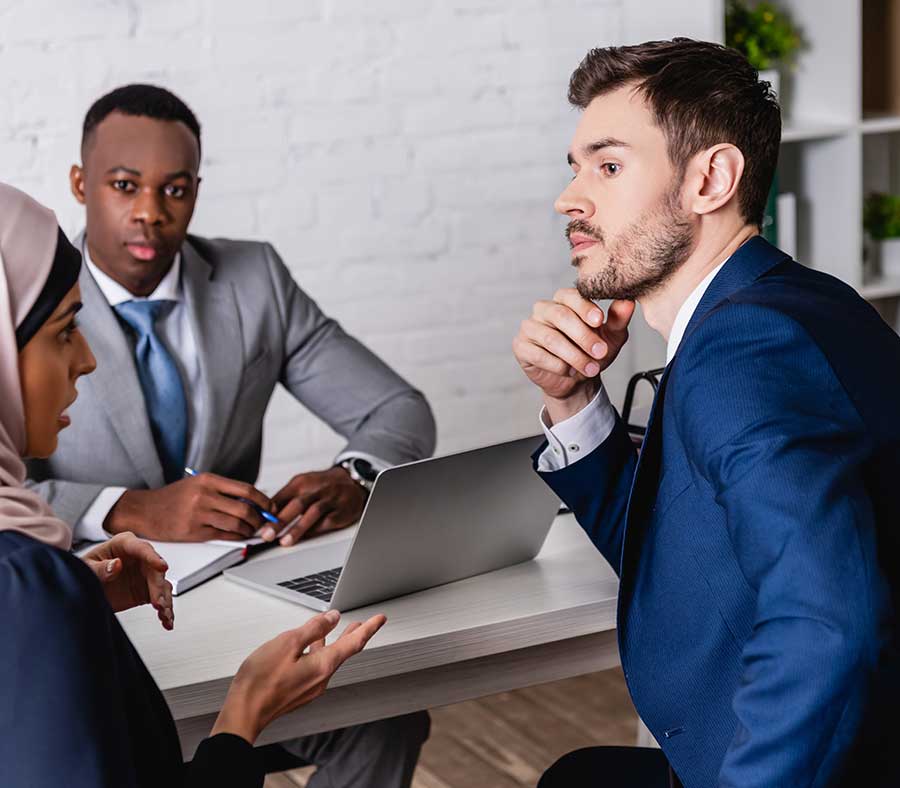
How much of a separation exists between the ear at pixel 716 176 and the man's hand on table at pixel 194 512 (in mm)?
772

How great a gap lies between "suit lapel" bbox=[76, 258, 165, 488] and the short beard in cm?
95

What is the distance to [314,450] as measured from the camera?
3.25 meters

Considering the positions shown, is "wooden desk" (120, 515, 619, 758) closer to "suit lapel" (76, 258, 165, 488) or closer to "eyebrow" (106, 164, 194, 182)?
"suit lapel" (76, 258, 165, 488)

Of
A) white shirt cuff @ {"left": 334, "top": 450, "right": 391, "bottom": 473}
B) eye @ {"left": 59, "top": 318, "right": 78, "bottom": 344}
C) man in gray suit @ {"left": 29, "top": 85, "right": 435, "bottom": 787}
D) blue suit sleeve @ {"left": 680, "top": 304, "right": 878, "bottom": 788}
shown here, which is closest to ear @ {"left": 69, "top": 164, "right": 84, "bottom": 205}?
man in gray suit @ {"left": 29, "top": 85, "right": 435, "bottom": 787}

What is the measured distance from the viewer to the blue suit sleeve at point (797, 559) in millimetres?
1046

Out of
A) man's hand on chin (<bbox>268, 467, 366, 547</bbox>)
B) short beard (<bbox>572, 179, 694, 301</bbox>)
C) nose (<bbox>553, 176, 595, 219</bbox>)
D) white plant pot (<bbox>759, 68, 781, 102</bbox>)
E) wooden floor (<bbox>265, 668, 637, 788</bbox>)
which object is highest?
nose (<bbox>553, 176, 595, 219</bbox>)

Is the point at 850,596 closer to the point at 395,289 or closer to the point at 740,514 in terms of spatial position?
the point at 740,514

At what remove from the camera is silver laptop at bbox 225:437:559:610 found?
5.01 feet

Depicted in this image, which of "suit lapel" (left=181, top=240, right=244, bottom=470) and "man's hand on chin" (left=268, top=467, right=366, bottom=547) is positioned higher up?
"suit lapel" (left=181, top=240, right=244, bottom=470)

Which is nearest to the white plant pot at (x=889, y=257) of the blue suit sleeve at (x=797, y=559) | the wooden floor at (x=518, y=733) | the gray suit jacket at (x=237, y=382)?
the wooden floor at (x=518, y=733)

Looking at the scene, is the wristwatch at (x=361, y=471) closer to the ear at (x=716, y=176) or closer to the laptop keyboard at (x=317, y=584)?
the laptop keyboard at (x=317, y=584)

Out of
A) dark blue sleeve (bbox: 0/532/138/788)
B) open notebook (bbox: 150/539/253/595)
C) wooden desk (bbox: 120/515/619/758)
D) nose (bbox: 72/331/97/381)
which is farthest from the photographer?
open notebook (bbox: 150/539/253/595)

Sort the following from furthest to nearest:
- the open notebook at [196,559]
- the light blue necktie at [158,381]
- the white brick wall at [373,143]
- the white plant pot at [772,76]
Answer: the white plant pot at [772,76] < the white brick wall at [373,143] < the light blue necktie at [158,381] < the open notebook at [196,559]

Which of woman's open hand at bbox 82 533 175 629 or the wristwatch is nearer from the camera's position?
woman's open hand at bbox 82 533 175 629
